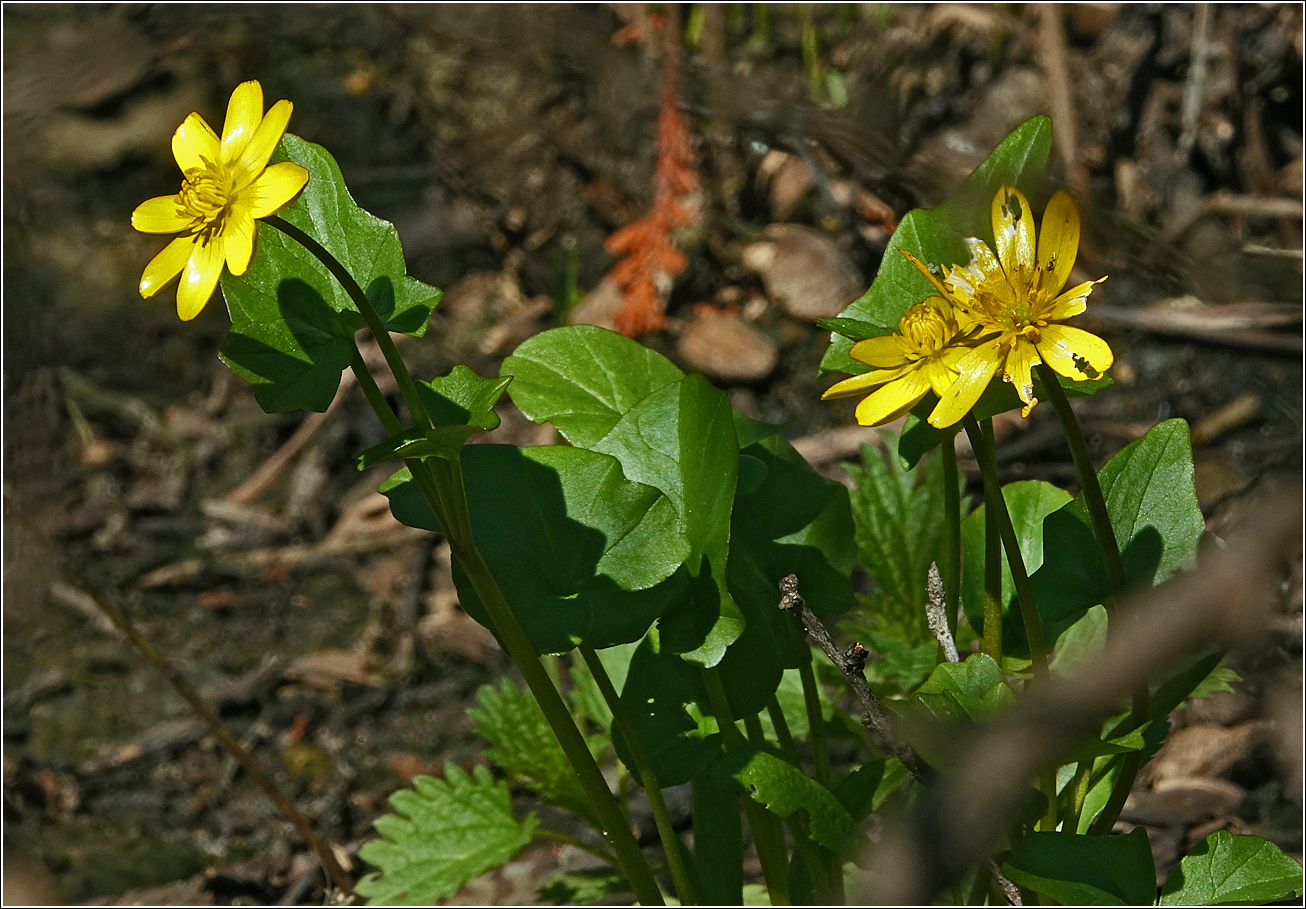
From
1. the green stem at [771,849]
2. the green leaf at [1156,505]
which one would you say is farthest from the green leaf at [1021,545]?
the green stem at [771,849]

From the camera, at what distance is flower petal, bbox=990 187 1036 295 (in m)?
1.11

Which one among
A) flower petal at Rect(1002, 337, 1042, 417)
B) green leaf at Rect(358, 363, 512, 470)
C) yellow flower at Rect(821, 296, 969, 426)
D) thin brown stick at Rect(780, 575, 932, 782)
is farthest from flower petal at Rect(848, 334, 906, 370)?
green leaf at Rect(358, 363, 512, 470)

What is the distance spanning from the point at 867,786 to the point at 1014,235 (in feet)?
2.03

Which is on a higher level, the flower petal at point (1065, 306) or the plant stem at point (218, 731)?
the flower petal at point (1065, 306)

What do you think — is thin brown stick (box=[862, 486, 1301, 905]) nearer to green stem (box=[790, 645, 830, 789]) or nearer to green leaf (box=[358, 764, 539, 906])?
green stem (box=[790, 645, 830, 789])

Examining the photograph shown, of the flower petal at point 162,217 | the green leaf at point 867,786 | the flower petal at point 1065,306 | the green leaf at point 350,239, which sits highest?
the flower petal at point 162,217

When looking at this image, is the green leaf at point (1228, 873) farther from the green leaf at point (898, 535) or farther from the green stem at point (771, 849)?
the green leaf at point (898, 535)

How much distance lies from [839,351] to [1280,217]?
2410 millimetres

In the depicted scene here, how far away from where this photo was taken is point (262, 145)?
41.6 inches

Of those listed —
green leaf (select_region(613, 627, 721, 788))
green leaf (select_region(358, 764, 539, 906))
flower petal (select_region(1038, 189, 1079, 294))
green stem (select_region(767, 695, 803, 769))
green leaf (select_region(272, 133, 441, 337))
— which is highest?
green leaf (select_region(272, 133, 441, 337))

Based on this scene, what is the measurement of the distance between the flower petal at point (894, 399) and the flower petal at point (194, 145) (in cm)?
67

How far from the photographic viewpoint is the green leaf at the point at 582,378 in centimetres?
143

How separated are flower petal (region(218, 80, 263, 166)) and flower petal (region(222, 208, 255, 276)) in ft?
0.23

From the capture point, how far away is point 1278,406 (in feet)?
8.68
